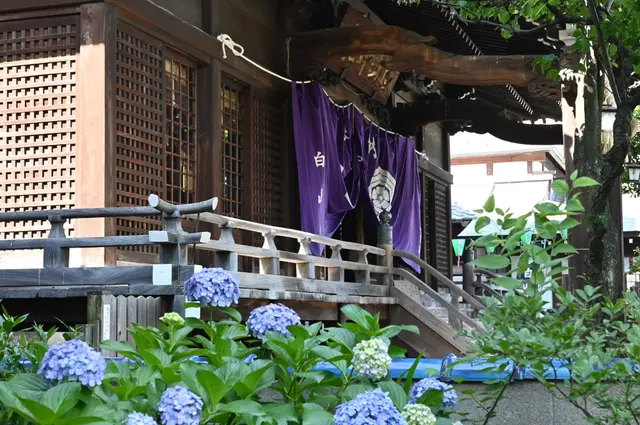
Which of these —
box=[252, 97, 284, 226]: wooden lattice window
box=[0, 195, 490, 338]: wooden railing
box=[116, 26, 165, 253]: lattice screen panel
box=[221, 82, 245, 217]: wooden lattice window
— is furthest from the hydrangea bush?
box=[252, 97, 284, 226]: wooden lattice window

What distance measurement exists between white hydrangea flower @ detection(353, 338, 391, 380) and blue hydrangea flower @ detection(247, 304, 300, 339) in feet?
1.00

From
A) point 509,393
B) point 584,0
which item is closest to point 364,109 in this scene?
point 584,0

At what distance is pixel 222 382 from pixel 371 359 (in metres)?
0.49

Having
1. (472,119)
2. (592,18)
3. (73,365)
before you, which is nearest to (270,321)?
(73,365)

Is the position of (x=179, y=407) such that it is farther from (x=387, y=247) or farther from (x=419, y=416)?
(x=387, y=247)

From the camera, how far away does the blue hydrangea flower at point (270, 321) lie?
290cm

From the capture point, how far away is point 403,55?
12547 millimetres

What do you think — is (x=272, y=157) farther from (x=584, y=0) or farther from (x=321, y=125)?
(x=584, y=0)

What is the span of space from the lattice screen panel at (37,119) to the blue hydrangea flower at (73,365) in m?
6.39

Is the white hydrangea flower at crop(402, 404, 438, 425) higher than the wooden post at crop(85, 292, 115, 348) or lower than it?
lower

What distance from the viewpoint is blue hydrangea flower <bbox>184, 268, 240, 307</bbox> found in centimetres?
296

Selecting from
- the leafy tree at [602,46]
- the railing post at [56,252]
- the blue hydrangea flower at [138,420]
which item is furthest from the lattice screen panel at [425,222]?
the blue hydrangea flower at [138,420]

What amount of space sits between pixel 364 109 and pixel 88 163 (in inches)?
293

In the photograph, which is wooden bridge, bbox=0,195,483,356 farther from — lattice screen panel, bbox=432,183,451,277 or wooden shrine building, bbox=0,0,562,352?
lattice screen panel, bbox=432,183,451,277
